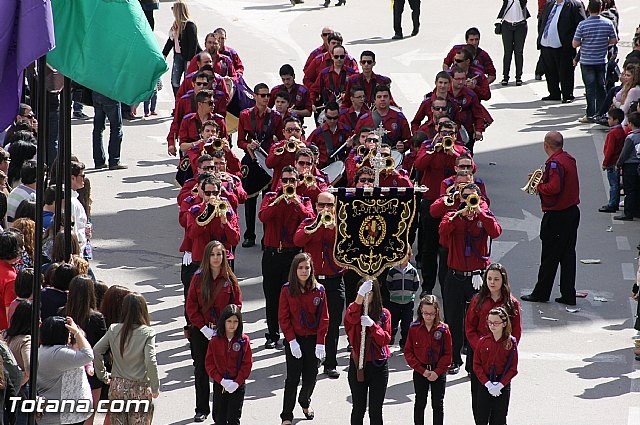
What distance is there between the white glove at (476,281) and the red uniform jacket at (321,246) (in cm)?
126

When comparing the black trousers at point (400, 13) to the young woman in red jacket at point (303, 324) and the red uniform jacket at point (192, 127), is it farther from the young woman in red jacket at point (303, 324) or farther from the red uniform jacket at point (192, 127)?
the young woman in red jacket at point (303, 324)

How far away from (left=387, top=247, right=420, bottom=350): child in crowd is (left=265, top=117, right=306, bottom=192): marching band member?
2.62m

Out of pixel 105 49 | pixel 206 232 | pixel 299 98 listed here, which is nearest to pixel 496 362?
pixel 206 232

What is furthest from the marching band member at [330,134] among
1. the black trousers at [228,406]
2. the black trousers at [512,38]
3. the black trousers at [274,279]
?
the black trousers at [512,38]

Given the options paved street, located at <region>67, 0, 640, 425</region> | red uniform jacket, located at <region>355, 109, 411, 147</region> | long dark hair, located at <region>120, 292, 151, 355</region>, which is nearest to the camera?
long dark hair, located at <region>120, 292, 151, 355</region>

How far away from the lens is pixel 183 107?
18.0m

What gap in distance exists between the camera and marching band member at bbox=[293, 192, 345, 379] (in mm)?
13477

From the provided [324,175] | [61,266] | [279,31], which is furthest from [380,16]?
[61,266]

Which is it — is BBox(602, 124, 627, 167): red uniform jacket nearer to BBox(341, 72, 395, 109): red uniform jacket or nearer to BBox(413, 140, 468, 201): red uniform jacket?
BBox(341, 72, 395, 109): red uniform jacket

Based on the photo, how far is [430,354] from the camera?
39.3 feet

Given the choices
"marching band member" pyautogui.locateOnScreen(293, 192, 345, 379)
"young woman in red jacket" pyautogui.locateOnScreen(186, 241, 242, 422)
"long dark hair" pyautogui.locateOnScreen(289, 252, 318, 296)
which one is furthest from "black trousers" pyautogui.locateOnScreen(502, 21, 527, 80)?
"young woman in red jacket" pyautogui.locateOnScreen(186, 241, 242, 422)

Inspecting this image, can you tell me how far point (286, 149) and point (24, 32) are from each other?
26.2 feet

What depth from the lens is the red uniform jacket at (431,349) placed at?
11984 mm

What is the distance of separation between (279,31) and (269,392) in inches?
754
